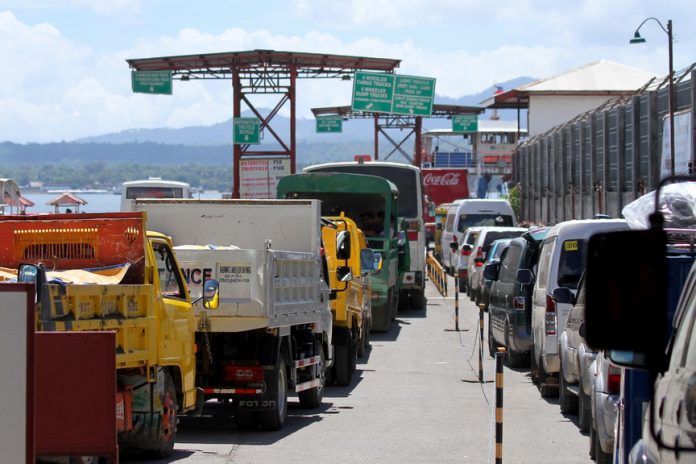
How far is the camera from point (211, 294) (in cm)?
1160

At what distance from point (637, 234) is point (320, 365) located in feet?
36.2

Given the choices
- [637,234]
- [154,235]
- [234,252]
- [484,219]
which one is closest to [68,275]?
[154,235]

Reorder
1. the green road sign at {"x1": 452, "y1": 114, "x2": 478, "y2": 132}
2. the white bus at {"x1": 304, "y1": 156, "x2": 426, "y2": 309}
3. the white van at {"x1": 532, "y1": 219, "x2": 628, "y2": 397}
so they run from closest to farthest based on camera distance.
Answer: the white van at {"x1": 532, "y1": 219, "x2": 628, "y2": 397}
the white bus at {"x1": 304, "y1": 156, "x2": 426, "y2": 309}
the green road sign at {"x1": 452, "y1": 114, "x2": 478, "y2": 132}

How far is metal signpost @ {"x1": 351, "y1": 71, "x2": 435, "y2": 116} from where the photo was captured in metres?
48.8

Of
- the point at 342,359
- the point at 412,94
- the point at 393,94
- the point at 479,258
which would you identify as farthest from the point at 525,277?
the point at 412,94

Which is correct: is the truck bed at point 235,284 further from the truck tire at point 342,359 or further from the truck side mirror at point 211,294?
the truck tire at point 342,359

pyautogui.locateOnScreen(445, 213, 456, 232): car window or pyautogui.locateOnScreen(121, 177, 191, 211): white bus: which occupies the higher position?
pyautogui.locateOnScreen(121, 177, 191, 211): white bus

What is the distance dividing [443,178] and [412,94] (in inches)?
908

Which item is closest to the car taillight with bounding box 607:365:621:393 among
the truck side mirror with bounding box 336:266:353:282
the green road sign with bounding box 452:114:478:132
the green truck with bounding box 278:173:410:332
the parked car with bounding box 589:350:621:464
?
the parked car with bounding box 589:350:621:464

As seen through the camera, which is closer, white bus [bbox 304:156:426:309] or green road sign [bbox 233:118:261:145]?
white bus [bbox 304:156:426:309]

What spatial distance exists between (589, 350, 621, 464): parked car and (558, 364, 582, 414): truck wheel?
3540 mm

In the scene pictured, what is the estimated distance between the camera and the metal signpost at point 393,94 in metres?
48.8

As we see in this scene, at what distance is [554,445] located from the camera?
12.2 metres

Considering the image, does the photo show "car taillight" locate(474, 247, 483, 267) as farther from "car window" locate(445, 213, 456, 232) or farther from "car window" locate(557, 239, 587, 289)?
"car window" locate(557, 239, 587, 289)
